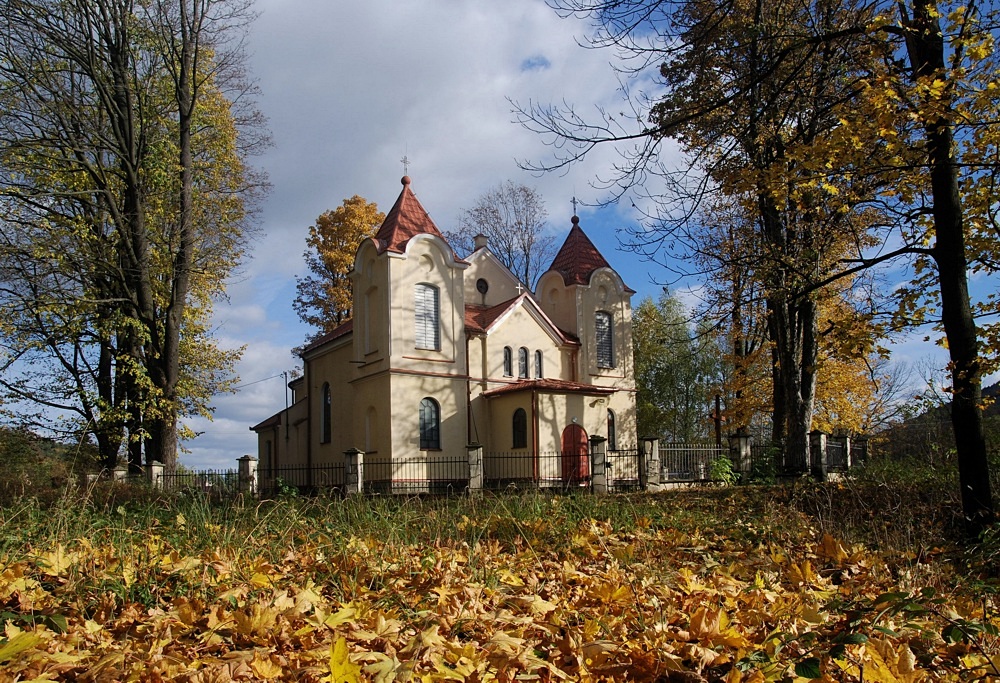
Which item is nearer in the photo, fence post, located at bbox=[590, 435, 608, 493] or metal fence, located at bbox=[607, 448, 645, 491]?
fence post, located at bbox=[590, 435, 608, 493]

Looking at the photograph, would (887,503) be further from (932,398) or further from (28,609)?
(28,609)

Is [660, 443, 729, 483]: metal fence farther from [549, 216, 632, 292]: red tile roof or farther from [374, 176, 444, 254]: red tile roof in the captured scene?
[374, 176, 444, 254]: red tile roof

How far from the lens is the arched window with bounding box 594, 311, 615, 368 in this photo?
31484 millimetres

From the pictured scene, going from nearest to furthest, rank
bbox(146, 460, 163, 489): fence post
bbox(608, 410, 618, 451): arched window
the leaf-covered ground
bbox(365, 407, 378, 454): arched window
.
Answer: the leaf-covered ground < bbox(146, 460, 163, 489): fence post < bbox(365, 407, 378, 454): arched window < bbox(608, 410, 618, 451): arched window

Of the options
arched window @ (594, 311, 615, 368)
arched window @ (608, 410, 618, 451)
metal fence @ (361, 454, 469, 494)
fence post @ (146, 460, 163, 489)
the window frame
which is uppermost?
arched window @ (594, 311, 615, 368)

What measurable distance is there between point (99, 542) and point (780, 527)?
6.84 m

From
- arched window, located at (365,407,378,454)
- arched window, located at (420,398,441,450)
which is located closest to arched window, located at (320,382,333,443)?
arched window, located at (365,407,378,454)

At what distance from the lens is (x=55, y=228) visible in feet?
75.7

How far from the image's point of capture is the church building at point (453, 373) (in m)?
25.6

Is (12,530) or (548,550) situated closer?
(12,530)

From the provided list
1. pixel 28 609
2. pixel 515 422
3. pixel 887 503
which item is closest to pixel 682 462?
pixel 515 422

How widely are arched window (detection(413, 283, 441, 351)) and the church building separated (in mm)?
39

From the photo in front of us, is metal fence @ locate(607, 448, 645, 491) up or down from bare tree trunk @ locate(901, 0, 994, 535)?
down

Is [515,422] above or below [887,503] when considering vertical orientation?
above
